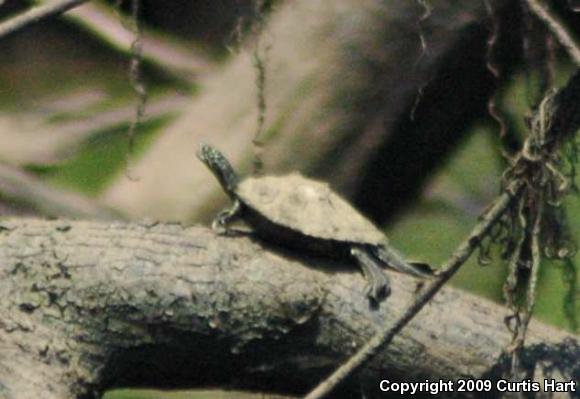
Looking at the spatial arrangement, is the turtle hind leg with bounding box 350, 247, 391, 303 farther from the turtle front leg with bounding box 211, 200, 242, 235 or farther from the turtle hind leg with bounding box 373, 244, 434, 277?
the turtle front leg with bounding box 211, 200, 242, 235

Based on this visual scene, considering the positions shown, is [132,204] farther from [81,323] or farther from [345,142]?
[81,323]

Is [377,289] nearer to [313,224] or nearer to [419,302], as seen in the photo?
[313,224]

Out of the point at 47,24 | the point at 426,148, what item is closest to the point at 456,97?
the point at 426,148

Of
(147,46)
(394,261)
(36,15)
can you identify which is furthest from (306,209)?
(147,46)

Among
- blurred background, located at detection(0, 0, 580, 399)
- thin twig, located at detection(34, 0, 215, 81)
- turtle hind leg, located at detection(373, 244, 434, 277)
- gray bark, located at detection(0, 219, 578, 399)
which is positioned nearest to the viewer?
gray bark, located at detection(0, 219, 578, 399)

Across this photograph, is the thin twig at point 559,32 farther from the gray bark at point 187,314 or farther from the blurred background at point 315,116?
the gray bark at point 187,314

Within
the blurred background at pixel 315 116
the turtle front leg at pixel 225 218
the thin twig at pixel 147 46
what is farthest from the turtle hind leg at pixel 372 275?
the thin twig at pixel 147 46

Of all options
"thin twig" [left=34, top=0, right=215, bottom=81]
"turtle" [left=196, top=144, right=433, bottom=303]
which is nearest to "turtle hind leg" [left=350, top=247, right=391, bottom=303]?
"turtle" [left=196, top=144, right=433, bottom=303]
